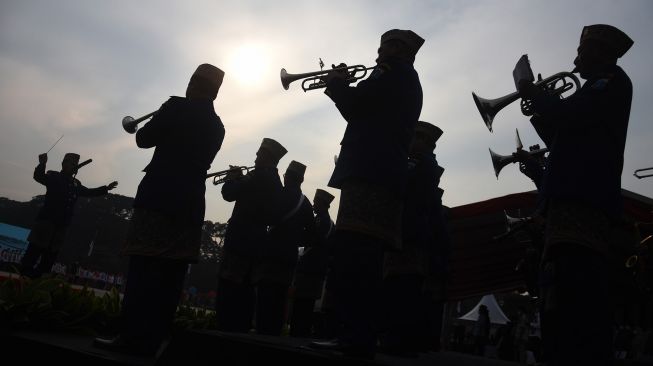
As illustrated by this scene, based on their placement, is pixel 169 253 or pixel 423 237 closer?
pixel 169 253

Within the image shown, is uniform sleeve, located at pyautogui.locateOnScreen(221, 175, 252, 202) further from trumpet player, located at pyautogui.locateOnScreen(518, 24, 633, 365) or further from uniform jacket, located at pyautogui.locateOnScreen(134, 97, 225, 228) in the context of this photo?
trumpet player, located at pyautogui.locateOnScreen(518, 24, 633, 365)

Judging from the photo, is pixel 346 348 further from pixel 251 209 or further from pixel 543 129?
pixel 251 209

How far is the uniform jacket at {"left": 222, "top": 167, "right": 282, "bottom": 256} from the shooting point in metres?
6.56

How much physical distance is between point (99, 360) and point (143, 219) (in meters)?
1.13

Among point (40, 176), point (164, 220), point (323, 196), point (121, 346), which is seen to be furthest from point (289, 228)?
point (40, 176)

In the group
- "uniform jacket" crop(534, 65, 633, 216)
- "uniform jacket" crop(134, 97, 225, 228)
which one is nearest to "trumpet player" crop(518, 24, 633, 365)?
"uniform jacket" crop(534, 65, 633, 216)

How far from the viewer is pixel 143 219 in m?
3.98

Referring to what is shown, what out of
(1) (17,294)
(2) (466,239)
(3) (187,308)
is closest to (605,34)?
(1) (17,294)

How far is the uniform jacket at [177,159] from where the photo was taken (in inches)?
157

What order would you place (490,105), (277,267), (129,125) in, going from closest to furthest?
(129,125) < (490,105) < (277,267)

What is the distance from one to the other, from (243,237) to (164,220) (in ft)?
8.67

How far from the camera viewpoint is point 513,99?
5.41 metres

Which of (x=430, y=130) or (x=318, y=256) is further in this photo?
(x=318, y=256)

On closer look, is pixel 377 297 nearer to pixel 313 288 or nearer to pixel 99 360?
pixel 99 360
